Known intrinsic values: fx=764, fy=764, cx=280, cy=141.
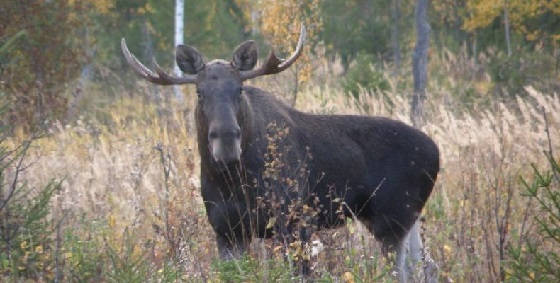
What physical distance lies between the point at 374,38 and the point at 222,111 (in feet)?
68.3

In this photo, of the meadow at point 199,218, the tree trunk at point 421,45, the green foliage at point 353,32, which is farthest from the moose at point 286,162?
the green foliage at point 353,32

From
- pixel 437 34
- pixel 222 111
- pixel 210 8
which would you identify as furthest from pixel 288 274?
pixel 437 34

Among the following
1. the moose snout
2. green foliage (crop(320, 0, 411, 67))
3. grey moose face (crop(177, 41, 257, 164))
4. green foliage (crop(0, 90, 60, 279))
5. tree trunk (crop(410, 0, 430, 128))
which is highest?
green foliage (crop(320, 0, 411, 67))

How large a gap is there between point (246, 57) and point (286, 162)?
35.9 inches

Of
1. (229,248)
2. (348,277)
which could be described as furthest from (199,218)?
(348,277)

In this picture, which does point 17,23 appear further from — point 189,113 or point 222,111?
point 222,111

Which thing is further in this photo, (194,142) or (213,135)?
(194,142)

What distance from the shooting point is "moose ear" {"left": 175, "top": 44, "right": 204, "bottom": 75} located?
604 cm

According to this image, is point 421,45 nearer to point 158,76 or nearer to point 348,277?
point 158,76

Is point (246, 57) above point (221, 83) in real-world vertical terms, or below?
above

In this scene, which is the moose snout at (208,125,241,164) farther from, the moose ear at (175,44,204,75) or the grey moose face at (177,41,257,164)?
the moose ear at (175,44,204,75)

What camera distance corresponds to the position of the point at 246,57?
20.2ft

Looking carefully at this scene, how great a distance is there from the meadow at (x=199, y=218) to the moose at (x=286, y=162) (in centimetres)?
22

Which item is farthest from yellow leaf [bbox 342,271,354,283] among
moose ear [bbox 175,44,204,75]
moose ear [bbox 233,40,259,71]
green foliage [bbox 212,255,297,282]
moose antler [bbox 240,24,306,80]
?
moose ear [bbox 175,44,204,75]
